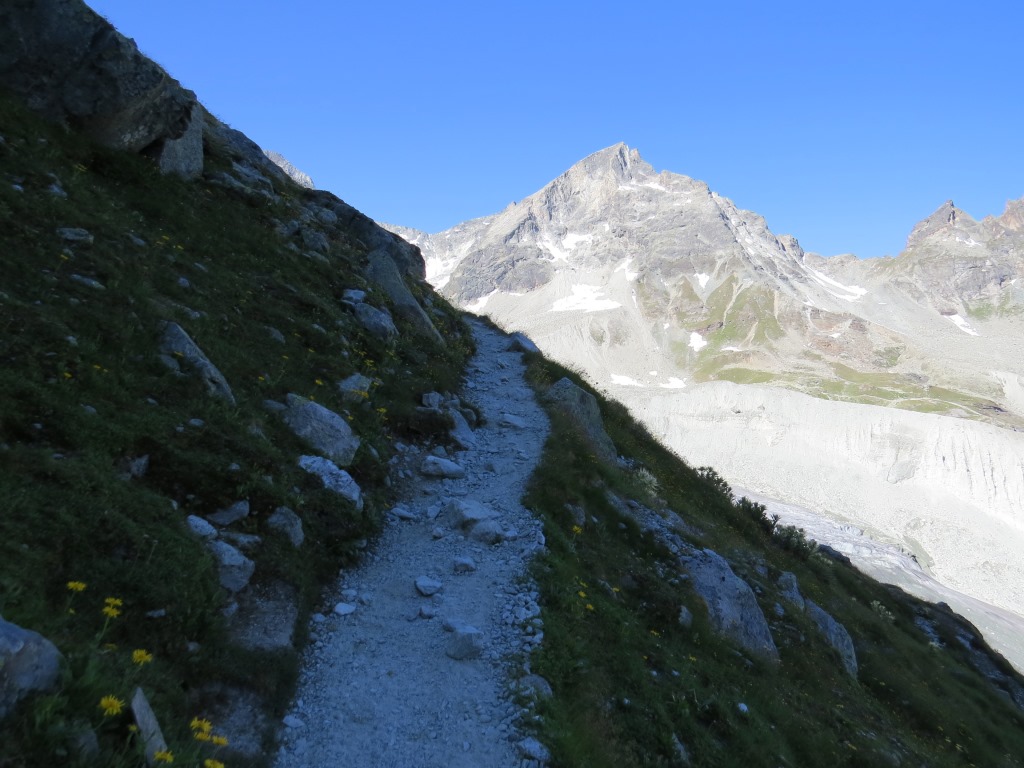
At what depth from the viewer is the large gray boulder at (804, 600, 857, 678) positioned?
19.6 m

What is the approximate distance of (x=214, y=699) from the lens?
7.36 metres

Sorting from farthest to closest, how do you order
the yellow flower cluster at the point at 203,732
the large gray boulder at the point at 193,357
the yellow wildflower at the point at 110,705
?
1. the large gray boulder at the point at 193,357
2. the yellow flower cluster at the point at 203,732
3. the yellow wildflower at the point at 110,705

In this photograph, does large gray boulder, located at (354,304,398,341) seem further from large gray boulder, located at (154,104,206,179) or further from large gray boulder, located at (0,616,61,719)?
large gray boulder, located at (0,616,61,719)

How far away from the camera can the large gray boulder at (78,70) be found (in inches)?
738

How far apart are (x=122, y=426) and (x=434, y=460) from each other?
835 cm

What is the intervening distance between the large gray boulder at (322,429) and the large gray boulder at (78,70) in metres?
14.1

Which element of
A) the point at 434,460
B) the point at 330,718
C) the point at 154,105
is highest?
Result: the point at 154,105

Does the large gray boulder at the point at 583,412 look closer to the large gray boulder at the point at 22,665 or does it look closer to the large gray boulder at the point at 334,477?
the large gray boulder at the point at 334,477

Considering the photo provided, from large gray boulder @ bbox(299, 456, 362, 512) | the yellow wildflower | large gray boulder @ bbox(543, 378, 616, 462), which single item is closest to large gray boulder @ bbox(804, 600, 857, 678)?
large gray boulder @ bbox(543, 378, 616, 462)

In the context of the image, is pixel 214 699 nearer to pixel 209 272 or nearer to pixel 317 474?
pixel 317 474

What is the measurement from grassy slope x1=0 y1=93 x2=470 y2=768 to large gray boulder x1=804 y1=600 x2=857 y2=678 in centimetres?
1577

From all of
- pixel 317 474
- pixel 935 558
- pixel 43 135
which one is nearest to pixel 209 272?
pixel 43 135

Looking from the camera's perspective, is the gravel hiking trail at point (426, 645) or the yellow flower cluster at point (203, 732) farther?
the gravel hiking trail at point (426, 645)

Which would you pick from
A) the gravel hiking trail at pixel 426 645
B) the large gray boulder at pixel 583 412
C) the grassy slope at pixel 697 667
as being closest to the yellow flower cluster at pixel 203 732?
the gravel hiking trail at pixel 426 645
